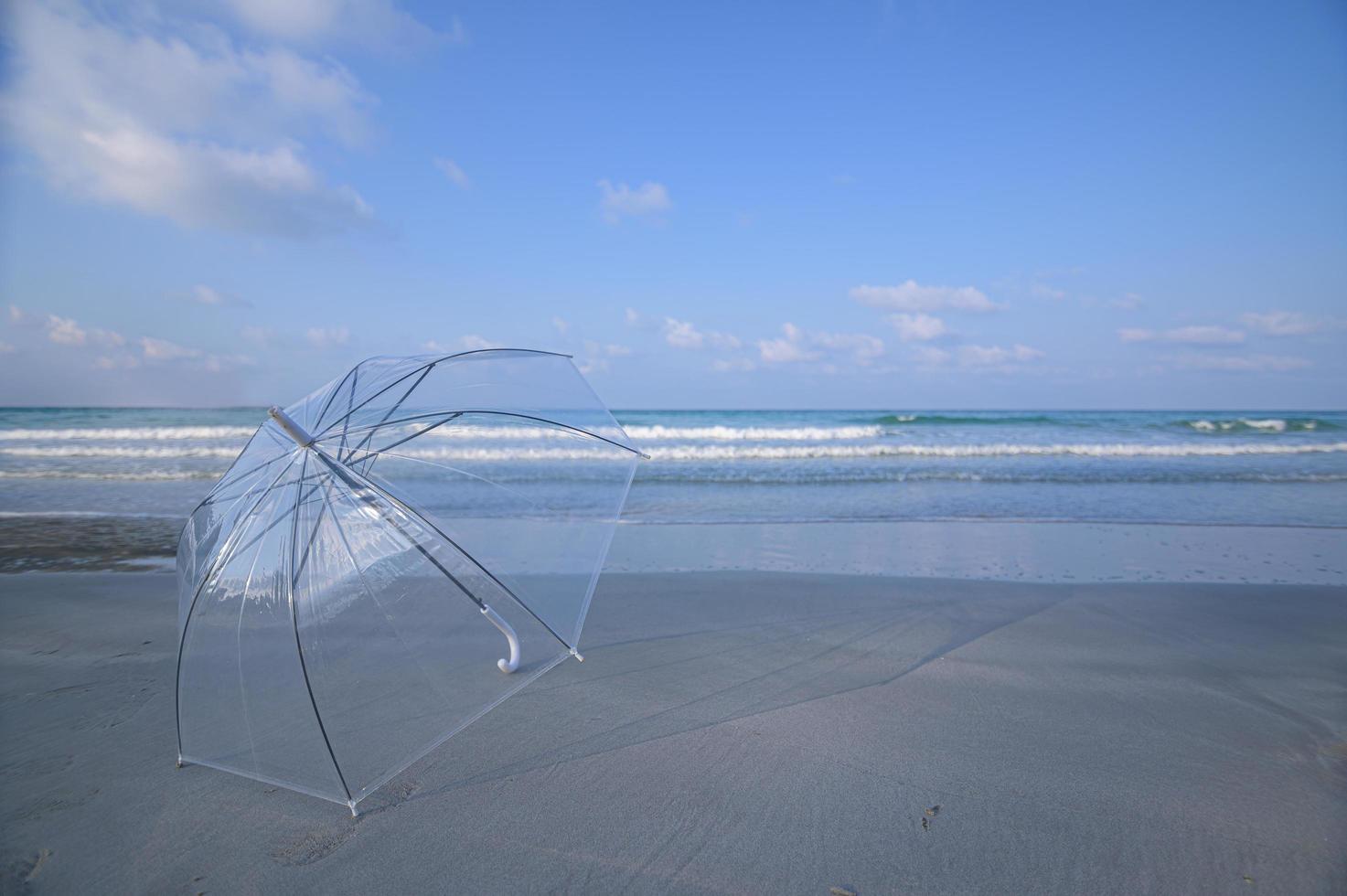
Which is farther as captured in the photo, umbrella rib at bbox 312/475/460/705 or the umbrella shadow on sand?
the umbrella shadow on sand

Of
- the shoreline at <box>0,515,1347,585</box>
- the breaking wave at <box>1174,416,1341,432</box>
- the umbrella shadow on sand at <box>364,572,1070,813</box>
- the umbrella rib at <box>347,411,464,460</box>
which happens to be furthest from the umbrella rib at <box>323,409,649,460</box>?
the breaking wave at <box>1174,416,1341,432</box>

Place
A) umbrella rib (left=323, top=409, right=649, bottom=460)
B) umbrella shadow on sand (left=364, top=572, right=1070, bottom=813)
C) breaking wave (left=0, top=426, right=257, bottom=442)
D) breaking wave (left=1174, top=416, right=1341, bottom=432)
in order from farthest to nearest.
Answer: breaking wave (left=1174, top=416, right=1341, bottom=432) < breaking wave (left=0, top=426, right=257, bottom=442) < umbrella shadow on sand (left=364, top=572, right=1070, bottom=813) < umbrella rib (left=323, top=409, right=649, bottom=460)

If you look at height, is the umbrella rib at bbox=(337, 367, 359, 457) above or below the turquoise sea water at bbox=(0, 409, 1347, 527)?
above

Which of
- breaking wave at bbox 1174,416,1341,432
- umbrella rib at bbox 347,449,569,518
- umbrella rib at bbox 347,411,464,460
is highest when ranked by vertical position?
umbrella rib at bbox 347,411,464,460

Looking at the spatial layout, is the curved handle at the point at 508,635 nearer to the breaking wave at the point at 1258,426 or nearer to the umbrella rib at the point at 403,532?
the umbrella rib at the point at 403,532

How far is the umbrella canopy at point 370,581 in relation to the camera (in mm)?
2531

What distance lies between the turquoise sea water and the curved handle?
818 millimetres

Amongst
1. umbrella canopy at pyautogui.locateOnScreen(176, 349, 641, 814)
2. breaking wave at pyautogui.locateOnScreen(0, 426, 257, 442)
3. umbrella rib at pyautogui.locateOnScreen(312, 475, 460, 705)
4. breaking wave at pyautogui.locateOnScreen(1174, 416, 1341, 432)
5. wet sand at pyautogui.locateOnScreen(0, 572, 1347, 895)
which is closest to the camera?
wet sand at pyautogui.locateOnScreen(0, 572, 1347, 895)

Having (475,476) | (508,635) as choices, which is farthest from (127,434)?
(508,635)

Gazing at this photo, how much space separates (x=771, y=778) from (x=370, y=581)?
6.21ft

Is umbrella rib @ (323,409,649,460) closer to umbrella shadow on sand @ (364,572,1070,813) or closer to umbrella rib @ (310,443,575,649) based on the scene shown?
umbrella rib @ (310,443,575,649)

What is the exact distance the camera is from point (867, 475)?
45.1 ft

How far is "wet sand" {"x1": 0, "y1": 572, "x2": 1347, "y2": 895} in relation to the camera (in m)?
2.35

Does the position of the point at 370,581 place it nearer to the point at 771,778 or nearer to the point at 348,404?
the point at 348,404
